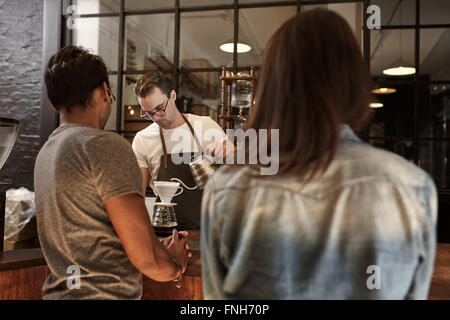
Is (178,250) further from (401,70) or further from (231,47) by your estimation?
(401,70)

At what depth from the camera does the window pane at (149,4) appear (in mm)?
3588

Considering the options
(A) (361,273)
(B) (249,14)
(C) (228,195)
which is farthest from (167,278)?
(B) (249,14)

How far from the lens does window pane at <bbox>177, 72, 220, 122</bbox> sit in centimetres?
345

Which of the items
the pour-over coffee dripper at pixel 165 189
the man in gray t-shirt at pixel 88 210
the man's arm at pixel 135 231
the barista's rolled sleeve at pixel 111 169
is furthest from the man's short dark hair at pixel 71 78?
the pour-over coffee dripper at pixel 165 189

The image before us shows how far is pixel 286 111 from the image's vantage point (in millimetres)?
750

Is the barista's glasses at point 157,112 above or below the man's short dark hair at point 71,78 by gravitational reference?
above

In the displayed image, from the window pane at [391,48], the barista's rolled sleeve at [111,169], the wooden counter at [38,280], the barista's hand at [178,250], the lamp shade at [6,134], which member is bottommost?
the wooden counter at [38,280]

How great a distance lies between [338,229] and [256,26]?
2.99 m

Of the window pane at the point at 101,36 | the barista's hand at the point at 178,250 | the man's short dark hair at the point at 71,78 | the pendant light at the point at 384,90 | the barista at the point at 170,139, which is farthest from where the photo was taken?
the window pane at the point at 101,36

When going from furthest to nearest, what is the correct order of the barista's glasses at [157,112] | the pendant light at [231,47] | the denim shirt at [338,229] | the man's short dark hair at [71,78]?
the pendant light at [231,47], the barista's glasses at [157,112], the man's short dark hair at [71,78], the denim shirt at [338,229]

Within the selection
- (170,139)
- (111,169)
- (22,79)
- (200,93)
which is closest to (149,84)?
(170,139)

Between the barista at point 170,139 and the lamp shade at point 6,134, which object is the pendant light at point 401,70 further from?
the lamp shade at point 6,134

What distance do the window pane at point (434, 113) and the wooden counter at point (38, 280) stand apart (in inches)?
72.5

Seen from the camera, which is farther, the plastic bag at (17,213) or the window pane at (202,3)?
the window pane at (202,3)
